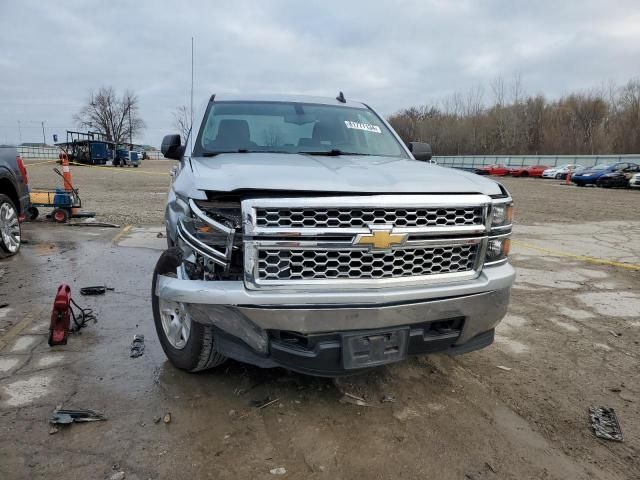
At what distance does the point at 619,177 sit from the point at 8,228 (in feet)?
102

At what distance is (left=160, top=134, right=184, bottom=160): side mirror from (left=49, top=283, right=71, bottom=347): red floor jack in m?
1.38

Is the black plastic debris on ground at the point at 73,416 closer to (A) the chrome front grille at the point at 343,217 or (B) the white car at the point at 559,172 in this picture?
(A) the chrome front grille at the point at 343,217

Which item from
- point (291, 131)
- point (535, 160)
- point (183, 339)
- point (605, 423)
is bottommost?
point (605, 423)

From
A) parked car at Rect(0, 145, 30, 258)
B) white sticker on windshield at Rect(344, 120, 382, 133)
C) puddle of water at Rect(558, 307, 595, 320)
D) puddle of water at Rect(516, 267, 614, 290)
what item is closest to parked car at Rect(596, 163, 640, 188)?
puddle of water at Rect(516, 267, 614, 290)

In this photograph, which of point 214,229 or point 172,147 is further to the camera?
point 172,147

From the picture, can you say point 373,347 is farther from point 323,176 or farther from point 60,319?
point 60,319

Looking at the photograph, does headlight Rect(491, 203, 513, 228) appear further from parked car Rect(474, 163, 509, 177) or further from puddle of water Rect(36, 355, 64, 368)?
parked car Rect(474, 163, 509, 177)

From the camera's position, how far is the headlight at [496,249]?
2752 mm

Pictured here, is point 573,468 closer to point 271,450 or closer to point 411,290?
point 411,290

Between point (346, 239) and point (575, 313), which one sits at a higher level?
point (346, 239)

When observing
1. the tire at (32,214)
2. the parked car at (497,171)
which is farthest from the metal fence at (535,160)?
the tire at (32,214)

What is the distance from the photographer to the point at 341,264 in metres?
2.38

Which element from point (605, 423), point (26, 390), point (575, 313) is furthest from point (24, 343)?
point (575, 313)

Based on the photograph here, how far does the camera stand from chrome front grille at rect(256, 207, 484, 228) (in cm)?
230
